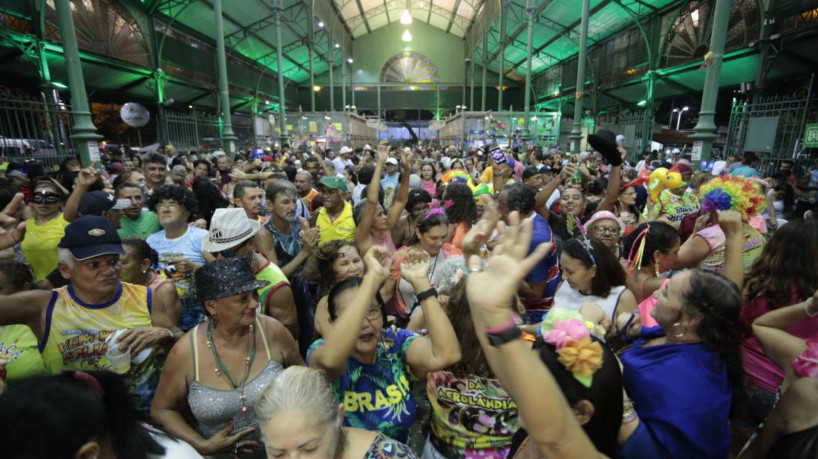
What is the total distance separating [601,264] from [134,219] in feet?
12.8

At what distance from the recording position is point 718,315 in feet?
5.11

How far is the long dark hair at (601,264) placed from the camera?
2415 mm

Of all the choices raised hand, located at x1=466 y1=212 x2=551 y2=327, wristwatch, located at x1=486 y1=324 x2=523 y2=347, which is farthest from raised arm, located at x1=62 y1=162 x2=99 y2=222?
wristwatch, located at x1=486 y1=324 x2=523 y2=347

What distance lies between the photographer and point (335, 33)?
30.6 metres

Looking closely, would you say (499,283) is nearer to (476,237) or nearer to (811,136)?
(476,237)

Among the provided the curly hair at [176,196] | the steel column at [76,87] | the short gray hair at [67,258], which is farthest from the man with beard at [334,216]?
the steel column at [76,87]

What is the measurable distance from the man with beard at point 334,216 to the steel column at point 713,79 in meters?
4.69

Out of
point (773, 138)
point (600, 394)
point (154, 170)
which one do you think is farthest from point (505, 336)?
point (773, 138)

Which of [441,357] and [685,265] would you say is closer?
[441,357]

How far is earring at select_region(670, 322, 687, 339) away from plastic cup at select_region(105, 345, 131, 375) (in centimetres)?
243

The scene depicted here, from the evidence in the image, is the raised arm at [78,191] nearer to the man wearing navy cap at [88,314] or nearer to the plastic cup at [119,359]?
the man wearing navy cap at [88,314]

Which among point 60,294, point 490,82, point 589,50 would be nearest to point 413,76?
A: point 490,82

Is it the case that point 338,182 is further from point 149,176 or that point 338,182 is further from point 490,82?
point 490,82

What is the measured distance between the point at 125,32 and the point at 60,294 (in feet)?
54.7
